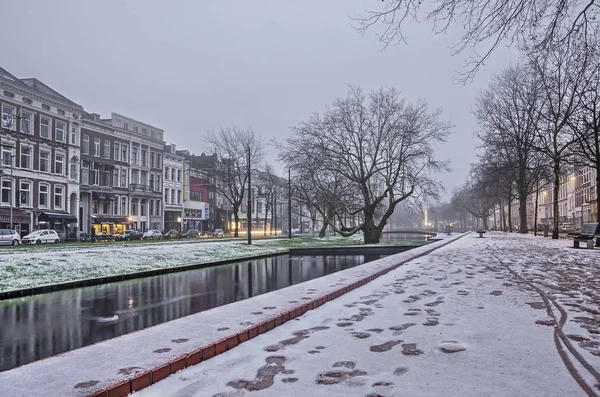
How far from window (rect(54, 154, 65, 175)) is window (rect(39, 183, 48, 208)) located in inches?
85.4

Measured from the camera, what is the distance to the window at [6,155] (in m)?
42.7

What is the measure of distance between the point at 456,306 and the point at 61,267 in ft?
46.5

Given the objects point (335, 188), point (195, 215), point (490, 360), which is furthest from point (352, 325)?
point (195, 215)

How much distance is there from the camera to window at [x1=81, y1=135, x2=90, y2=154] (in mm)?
53822

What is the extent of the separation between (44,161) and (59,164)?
215 cm

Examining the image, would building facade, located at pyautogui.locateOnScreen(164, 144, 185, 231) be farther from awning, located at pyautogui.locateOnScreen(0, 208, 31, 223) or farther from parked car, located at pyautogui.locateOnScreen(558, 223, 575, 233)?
parked car, located at pyautogui.locateOnScreen(558, 223, 575, 233)

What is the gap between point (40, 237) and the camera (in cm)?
4012

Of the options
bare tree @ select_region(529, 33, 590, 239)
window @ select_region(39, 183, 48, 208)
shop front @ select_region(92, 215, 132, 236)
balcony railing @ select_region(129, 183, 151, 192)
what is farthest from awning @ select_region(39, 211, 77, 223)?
bare tree @ select_region(529, 33, 590, 239)

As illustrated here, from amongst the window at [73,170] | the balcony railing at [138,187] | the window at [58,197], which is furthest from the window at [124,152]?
the window at [58,197]

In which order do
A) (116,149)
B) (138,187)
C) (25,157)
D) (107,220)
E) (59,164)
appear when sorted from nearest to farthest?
1. (25,157)
2. (59,164)
3. (107,220)
4. (116,149)
5. (138,187)

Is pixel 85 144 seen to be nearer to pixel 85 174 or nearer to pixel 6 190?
pixel 85 174

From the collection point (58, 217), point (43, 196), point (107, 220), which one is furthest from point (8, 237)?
point (107, 220)

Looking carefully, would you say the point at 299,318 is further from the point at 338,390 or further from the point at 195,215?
the point at 195,215

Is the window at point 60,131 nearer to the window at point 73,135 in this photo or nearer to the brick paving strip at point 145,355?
the window at point 73,135
